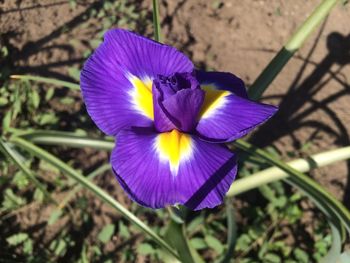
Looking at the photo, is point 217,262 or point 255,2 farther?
point 255,2

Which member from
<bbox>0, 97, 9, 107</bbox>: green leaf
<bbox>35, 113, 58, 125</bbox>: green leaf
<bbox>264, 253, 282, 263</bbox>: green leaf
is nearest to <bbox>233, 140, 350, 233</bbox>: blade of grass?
<bbox>264, 253, 282, 263</bbox>: green leaf

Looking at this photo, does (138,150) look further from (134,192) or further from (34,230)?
(34,230)

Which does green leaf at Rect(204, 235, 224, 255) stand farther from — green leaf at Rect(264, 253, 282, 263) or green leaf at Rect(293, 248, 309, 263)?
green leaf at Rect(293, 248, 309, 263)

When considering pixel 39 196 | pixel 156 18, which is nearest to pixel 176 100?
pixel 156 18

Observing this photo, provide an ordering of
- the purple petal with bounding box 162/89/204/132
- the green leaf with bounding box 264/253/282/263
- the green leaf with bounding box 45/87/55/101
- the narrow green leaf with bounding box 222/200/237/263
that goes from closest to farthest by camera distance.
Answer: the purple petal with bounding box 162/89/204/132 < the narrow green leaf with bounding box 222/200/237/263 < the green leaf with bounding box 264/253/282/263 < the green leaf with bounding box 45/87/55/101

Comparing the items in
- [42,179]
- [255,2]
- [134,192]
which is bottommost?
[42,179]

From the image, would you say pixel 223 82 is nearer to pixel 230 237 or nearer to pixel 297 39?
pixel 297 39

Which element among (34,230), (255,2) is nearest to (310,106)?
(255,2)

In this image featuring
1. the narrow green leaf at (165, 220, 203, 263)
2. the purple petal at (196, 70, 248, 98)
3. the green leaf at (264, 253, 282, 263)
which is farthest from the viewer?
the green leaf at (264, 253, 282, 263)

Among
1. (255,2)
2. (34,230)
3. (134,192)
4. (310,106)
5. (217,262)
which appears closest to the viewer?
(134,192)
